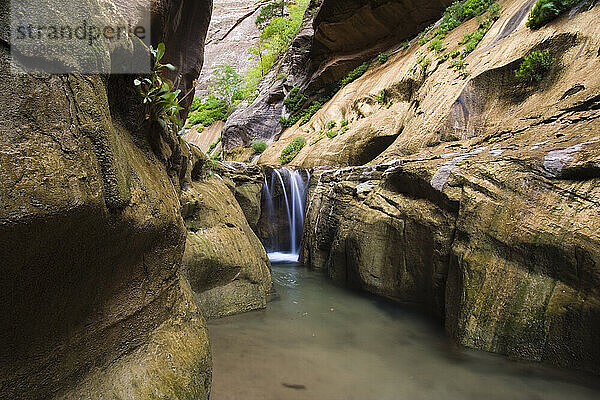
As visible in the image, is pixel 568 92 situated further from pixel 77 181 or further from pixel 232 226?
pixel 77 181

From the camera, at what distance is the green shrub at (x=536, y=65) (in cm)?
586

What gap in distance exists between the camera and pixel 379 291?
5227 millimetres

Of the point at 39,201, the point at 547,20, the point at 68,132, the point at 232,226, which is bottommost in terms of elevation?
the point at 232,226

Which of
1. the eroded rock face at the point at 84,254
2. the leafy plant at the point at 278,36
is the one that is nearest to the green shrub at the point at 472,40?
the eroded rock face at the point at 84,254

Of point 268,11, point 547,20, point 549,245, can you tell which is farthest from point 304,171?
point 268,11

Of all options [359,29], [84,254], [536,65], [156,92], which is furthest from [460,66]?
[84,254]

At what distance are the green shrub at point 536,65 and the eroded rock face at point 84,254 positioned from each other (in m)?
6.86

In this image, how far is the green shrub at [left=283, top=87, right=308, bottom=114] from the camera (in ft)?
58.0

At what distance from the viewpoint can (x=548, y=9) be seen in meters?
6.33

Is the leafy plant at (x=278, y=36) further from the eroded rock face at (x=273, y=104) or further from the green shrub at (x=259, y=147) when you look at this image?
the green shrub at (x=259, y=147)

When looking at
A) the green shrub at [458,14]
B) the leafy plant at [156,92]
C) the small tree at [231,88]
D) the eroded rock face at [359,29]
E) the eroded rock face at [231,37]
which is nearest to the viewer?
the leafy plant at [156,92]

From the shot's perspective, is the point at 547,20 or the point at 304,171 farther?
the point at 304,171

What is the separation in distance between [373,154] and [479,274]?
7.22 m

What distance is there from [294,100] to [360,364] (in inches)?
650
